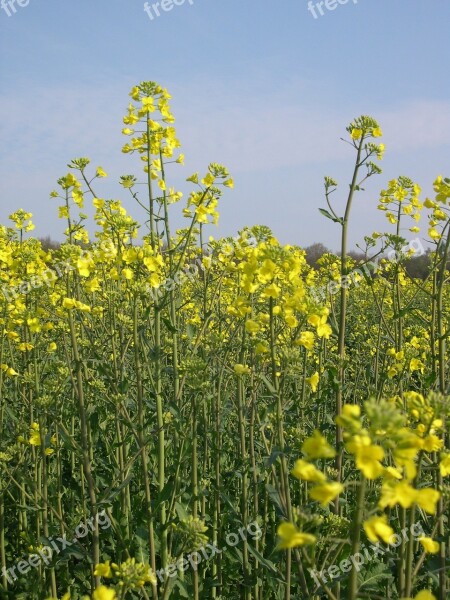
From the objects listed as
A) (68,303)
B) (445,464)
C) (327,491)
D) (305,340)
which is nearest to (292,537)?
(327,491)

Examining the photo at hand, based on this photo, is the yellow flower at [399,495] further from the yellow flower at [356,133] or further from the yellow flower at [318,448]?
the yellow flower at [356,133]

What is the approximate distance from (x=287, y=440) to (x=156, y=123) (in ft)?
8.99

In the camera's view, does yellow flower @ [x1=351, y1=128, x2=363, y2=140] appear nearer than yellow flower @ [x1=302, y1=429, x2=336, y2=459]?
No

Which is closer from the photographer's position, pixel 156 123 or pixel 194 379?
pixel 194 379

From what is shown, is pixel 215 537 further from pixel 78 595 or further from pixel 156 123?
pixel 156 123

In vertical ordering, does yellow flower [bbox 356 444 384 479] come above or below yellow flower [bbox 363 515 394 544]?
above

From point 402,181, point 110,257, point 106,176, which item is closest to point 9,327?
point 110,257

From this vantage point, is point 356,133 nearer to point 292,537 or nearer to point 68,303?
point 68,303

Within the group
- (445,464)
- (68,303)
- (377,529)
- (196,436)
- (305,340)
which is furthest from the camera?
(196,436)

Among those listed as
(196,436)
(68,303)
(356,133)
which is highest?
(356,133)

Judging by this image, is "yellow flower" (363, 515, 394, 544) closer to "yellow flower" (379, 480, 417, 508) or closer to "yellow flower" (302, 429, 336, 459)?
"yellow flower" (379, 480, 417, 508)

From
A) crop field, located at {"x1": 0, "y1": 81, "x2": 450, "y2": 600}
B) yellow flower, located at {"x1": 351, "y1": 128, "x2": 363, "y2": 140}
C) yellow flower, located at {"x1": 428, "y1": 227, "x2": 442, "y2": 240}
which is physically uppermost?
yellow flower, located at {"x1": 351, "y1": 128, "x2": 363, "y2": 140}

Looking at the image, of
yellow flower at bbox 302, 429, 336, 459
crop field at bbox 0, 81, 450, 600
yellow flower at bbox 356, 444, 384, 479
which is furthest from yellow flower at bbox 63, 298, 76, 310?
yellow flower at bbox 356, 444, 384, 479

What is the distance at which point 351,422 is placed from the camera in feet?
4.43
